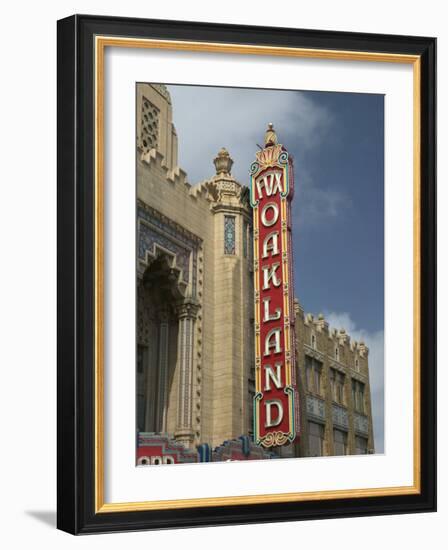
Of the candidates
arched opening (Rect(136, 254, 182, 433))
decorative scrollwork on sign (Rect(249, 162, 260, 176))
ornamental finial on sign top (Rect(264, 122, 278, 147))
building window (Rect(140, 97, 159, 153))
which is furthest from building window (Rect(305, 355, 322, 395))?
building window (Rect(140, 97, 159, 153))

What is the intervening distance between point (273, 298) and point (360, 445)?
3.38ft

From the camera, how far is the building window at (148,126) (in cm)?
636

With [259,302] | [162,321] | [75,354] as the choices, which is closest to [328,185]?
[259,302]

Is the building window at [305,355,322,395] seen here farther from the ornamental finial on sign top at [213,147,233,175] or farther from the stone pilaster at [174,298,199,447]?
the ornamental finial on sign top at [213,147,233,175]

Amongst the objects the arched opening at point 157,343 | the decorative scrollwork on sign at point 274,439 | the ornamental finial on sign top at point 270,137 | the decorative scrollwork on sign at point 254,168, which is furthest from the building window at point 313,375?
the ornamental finial on sign top at point 270,137

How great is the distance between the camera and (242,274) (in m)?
7.25

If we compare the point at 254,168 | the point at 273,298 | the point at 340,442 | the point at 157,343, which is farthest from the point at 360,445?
the point at 254,168

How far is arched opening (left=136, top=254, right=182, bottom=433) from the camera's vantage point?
255 inches

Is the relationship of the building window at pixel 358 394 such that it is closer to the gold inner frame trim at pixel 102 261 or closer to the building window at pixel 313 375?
the building window at pixel 313 375

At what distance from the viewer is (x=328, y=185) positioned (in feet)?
23.7

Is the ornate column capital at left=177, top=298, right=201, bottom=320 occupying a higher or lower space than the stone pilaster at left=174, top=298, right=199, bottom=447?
higher

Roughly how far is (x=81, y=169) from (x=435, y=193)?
2.14m

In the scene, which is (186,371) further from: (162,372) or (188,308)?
(188,308)

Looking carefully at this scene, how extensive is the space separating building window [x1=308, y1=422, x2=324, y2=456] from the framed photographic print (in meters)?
0.01
